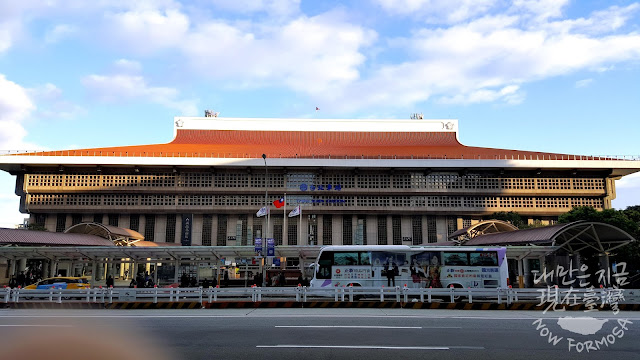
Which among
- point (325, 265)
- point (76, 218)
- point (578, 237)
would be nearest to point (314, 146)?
point (76, 218)

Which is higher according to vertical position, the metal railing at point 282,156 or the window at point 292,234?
the metal railing at point 282,156

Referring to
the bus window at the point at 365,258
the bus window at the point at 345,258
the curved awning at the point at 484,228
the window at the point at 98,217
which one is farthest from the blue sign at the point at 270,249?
the window at the point at 98,217

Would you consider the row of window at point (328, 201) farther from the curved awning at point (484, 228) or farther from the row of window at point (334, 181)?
the curved awning at point (484, 228)

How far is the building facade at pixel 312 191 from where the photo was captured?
192 feet

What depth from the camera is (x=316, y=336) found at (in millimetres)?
13148

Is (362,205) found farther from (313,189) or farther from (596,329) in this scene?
(596,329)

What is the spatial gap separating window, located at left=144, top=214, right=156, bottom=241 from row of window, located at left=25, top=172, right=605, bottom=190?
13.5 feet

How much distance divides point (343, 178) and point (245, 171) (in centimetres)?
1206

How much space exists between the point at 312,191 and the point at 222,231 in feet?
39.6

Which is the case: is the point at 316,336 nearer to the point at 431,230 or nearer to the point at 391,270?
the point at 391,270

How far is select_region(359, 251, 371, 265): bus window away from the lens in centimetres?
2614

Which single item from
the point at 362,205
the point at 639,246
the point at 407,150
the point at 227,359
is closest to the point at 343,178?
the point at 362,205

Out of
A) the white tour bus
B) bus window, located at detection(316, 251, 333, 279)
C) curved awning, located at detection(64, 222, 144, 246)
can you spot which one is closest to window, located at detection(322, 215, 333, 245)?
curved awning, located at detection(64, 222, 144, 246)

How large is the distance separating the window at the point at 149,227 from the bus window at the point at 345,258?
39474mm
